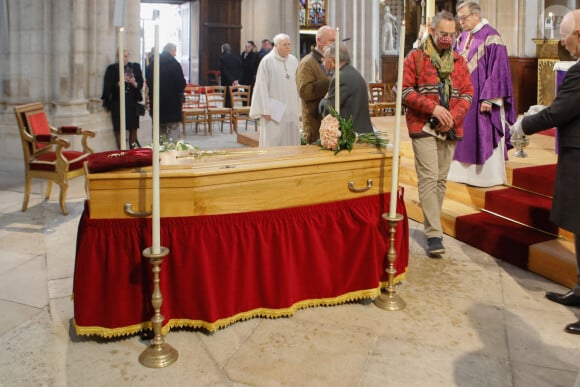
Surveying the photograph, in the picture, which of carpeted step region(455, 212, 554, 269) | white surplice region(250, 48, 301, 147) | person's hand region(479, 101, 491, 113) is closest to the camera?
carpeted step region(455, 212, 554, 269)

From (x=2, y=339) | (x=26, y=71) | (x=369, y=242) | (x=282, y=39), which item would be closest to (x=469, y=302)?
(x=369, y=242)

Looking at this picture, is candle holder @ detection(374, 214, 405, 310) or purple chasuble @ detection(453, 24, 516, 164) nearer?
candle holder @ detection(374, 214, 405, 310)

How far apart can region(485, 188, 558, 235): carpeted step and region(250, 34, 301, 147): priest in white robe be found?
2.07 meters

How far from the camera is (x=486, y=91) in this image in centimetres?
524

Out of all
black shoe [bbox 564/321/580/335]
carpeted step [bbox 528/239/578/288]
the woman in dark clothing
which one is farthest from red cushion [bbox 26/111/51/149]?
black shoe [bbox 564/321/580/335]

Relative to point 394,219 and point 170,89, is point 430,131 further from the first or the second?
point 170,89

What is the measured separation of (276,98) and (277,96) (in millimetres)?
22

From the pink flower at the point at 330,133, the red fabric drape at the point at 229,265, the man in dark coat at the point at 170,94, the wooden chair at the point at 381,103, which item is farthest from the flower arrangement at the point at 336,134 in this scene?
the wooden chair at the point at 381,103

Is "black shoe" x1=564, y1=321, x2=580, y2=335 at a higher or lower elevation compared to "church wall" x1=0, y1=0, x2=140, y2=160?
lower

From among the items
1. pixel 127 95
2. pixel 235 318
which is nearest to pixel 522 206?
pixel 235 318

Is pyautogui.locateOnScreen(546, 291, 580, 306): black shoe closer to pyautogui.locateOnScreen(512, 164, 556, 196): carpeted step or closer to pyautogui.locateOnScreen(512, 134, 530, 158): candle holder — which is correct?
pyautogui.locateOnScreen(512, 164, 556, 196): carpeted step

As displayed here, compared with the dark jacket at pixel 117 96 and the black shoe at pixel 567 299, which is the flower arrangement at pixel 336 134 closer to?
the black shoe at pixel 567 299

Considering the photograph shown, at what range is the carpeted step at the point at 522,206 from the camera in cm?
459

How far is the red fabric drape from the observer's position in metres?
3.04
